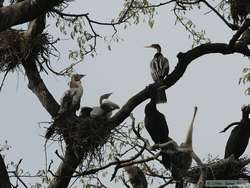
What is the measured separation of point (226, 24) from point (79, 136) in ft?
6.73

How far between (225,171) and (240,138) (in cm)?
182

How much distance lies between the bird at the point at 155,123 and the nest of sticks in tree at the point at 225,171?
1.70 m

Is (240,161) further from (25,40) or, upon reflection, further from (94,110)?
(25,40)

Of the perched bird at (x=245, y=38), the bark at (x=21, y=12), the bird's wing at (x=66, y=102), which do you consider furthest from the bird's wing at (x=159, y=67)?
the bark at (x=21, y=12)

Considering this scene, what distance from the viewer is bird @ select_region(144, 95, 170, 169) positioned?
31.2ft

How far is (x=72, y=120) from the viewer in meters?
8.95

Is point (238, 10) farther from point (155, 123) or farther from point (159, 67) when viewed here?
point (159, 67)

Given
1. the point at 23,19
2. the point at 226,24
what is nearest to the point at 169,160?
the point at 226,24

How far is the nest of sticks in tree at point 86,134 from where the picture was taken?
331 inches

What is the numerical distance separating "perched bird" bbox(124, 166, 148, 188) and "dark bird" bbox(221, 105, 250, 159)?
1999mm

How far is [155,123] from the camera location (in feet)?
31.9

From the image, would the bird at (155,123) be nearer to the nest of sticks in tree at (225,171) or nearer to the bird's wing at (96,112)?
the bird's wing at (96,112)

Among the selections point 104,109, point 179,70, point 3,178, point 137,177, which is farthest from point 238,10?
point 3,178

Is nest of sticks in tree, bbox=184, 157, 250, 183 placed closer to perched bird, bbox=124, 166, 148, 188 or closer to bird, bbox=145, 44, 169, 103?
perched bird, bbox=124, 166, 148, 188
